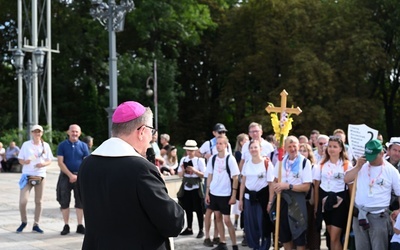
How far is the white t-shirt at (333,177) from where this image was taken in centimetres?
897

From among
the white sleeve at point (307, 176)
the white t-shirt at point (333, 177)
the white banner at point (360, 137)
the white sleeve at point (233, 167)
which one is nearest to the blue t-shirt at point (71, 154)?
the white sleeve at point (233, 167)

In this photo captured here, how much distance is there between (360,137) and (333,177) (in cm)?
77

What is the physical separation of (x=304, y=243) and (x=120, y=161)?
5.88 m

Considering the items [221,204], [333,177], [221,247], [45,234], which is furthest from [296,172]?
[45,234]

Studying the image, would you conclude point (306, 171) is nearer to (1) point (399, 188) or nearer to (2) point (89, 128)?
(1) point (399, 188)

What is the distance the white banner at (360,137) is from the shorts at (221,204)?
99.8 inches

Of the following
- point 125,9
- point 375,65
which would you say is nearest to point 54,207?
point 125,9

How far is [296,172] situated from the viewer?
9227 millimetres

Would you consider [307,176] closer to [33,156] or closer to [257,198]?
[257,198]

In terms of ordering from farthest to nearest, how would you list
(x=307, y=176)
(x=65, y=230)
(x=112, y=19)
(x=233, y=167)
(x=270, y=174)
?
(x=112, y=19), (x=65, y=230), (x=233, y=167), (x=270, y=174), (x=307, y=176)

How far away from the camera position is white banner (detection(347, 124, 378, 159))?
8.45 metres

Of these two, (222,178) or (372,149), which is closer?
(372,149)

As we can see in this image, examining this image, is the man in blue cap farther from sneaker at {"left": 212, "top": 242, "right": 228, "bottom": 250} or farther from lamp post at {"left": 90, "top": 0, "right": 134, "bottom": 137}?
lamp post at {"left": 90, "top": 0, "right": 134, "bottom": 137}

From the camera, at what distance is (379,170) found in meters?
8.02
